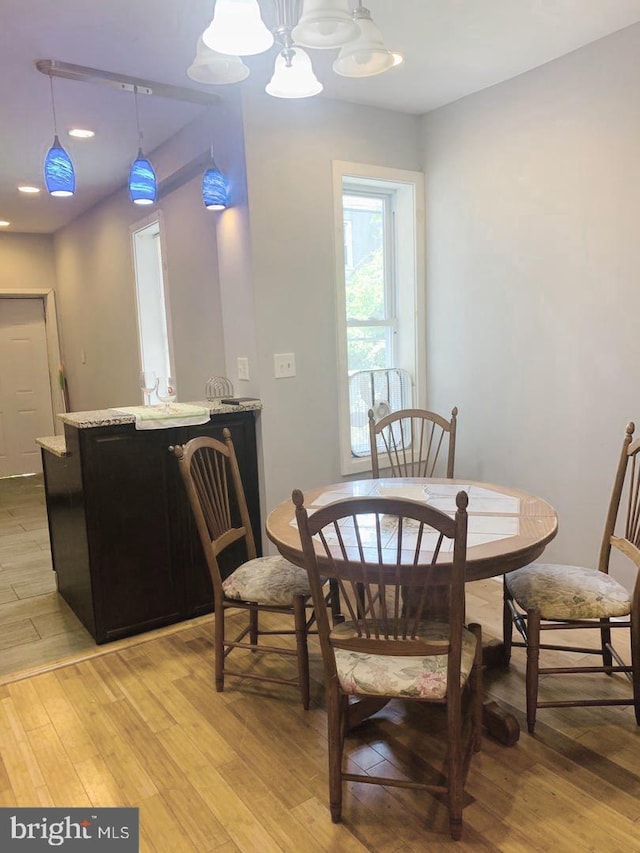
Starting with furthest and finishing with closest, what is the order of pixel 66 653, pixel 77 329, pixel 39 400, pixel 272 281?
pixel 39 400, pixel 77 329, pixel 272 281, pixel 66 653

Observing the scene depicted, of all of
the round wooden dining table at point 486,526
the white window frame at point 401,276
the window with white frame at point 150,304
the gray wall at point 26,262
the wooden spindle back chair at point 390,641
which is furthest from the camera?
the gray wall at point 26,262

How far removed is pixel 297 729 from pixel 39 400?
5.73m

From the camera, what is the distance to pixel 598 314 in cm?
281

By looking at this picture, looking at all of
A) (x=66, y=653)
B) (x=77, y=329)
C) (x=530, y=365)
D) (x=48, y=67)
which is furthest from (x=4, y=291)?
(x=530, y=365)

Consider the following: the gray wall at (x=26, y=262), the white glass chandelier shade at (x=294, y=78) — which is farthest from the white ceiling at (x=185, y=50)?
the gray wall at (x=26, y=262)

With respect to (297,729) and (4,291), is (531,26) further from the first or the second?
(4,291)

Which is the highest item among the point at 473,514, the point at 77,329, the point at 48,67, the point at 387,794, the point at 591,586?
the point at 48,67

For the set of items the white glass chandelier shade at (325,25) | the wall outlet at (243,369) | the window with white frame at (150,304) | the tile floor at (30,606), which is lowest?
the tile floor at (30,606)

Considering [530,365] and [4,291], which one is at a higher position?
[4,291]

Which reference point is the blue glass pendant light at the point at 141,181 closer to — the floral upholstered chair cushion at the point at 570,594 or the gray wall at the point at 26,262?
the floral upholstered chair cushion at the point at 570,594

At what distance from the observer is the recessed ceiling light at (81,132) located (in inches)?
139

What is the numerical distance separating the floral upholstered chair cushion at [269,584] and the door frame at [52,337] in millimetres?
4920

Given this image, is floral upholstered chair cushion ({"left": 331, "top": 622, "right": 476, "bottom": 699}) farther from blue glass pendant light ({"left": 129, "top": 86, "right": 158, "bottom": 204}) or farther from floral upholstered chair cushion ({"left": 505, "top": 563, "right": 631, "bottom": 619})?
blue glass pendant light ({"left": 129, "top": 86, "right": 158, "bottom": 204})

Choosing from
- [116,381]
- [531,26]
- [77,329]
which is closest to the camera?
[531,26]
